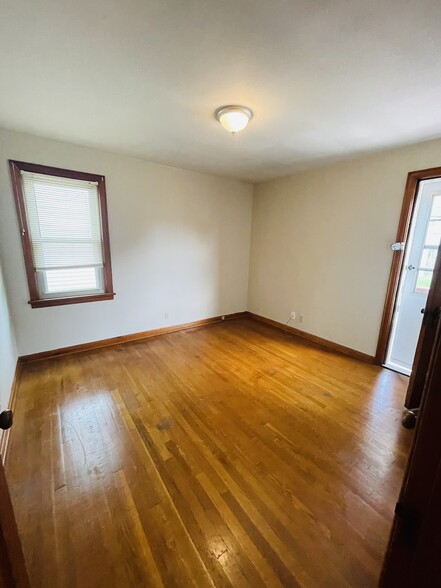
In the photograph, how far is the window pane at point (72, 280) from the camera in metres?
2.90

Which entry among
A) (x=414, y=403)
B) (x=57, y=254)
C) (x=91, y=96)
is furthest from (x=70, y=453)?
(x=414, y=403)

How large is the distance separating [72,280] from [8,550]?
272cm

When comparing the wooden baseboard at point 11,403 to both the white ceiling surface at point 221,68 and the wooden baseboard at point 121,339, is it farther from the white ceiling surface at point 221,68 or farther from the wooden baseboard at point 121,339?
the white ceiling surface at point 221,68

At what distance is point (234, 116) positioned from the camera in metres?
1.91

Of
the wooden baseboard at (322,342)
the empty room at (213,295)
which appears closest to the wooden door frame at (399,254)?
the empty room at (213,295)

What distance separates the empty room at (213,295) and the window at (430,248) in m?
0.02

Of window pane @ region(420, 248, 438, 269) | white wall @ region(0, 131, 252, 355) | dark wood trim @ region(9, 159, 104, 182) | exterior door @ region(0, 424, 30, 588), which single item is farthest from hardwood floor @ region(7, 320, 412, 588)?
dark wood trim @ region(9, 159, 104, 182)

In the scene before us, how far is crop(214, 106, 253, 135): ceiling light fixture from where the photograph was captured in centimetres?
188

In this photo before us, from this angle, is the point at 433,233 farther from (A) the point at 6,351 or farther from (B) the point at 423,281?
(A) the point at 6,351

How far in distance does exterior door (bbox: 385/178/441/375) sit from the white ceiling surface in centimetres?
61

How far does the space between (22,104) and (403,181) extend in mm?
3504

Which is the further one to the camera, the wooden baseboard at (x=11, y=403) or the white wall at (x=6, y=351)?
the white wall at (x=6, y=351)

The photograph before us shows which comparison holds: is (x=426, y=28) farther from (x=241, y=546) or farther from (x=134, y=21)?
(x=241, y=546)

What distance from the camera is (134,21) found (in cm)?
118
